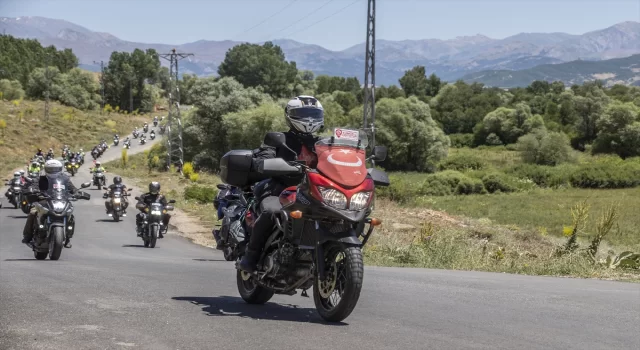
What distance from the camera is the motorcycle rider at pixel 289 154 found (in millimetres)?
7703

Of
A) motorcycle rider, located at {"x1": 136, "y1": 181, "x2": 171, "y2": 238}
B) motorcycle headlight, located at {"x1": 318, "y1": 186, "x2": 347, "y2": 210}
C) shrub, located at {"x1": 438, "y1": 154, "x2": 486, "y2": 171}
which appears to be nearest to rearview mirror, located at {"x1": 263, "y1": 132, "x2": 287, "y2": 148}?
motorcycle headlight, located at {"x1": 318, "y1": 186, "x2": 347, "y2": 210}

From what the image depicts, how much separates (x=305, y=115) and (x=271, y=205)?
99 cm

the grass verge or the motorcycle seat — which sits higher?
the motorcycle seat

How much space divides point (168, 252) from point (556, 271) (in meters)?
10.3

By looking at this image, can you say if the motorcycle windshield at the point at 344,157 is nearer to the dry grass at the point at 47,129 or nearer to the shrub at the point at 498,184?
the dry grass at the point at 47,129

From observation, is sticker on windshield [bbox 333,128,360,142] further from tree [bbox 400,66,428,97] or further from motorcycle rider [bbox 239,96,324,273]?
tree [bbox 400,66,428,97]

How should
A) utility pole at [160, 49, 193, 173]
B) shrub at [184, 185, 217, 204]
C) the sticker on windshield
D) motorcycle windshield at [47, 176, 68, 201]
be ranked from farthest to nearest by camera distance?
utility pole at [160, 49, 193, 173]
shrub at [184, 185, 217, 204]
motorcycle windshield at [47, 176, 68, 201]
the sticker on windshield

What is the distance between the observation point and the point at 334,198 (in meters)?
6.72

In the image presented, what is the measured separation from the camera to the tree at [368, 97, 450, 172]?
8525 centimetres

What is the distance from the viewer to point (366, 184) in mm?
6922

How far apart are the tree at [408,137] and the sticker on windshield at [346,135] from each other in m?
77.4

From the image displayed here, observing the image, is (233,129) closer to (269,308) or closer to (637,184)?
(637,184)

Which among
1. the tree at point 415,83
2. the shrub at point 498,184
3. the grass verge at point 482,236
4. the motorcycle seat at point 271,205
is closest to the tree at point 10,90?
the grass verge at point 482,236

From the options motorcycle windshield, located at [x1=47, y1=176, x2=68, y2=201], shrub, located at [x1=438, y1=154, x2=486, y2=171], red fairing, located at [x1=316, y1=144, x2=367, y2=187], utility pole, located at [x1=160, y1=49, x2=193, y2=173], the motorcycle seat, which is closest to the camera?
red fairing, located at [x1=316, y1=144, x2=367, y2=187]
